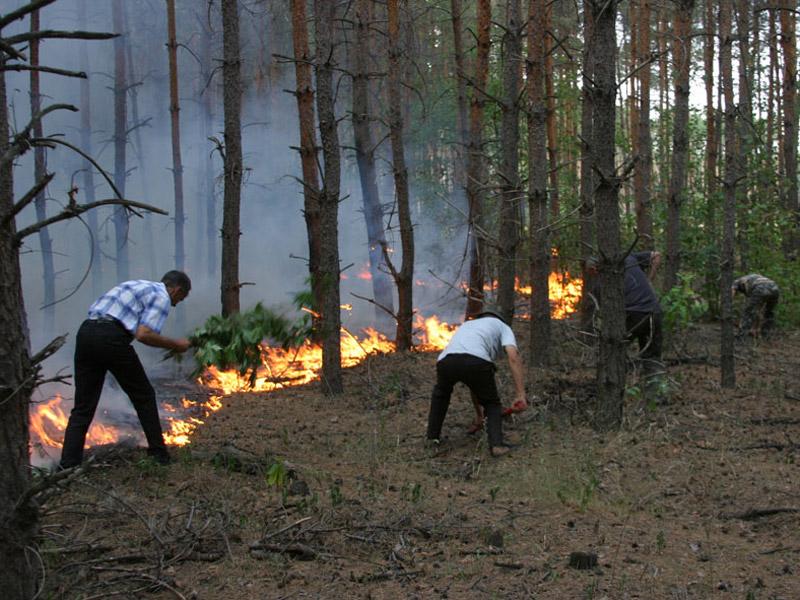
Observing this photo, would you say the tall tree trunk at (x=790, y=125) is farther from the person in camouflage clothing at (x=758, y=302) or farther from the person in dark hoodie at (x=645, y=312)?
the person in dark hoodie at (x=645, y=312)

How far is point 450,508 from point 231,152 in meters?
7.95

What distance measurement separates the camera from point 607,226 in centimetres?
→ 798

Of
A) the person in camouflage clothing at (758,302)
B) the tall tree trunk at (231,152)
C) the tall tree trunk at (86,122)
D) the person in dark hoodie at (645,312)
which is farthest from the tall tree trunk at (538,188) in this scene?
the tall tree trunk at (86,122)

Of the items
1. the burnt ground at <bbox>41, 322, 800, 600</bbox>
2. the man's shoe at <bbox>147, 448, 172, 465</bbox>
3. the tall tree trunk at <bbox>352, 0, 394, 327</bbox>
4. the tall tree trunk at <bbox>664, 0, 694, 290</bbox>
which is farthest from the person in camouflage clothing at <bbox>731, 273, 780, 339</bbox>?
the man's shoe at <bbox>147, 448, 172, 465</bbox>

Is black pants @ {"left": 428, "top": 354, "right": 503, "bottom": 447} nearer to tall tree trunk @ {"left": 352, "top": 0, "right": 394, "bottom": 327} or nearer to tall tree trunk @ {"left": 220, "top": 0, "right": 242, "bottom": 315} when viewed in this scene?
tall tree trunk @ {"left": 220, "top": 0, "right": 242, "bottom": 315}

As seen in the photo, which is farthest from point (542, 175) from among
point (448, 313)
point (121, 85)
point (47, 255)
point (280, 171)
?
point (280, 171)

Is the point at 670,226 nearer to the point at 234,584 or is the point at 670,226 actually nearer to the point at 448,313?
the point at 448,313

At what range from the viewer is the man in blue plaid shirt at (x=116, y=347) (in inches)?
258

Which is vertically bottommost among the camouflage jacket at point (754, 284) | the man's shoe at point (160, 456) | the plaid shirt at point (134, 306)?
the man's shoe at point (160, 456)

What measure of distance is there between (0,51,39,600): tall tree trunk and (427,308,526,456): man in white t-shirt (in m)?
4.84

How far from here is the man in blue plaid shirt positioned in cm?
655

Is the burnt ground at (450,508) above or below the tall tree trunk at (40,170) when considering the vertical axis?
below

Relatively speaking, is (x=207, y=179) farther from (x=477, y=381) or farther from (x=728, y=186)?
(x=477, y=381)

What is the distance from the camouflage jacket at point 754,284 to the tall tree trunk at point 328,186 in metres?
7.57
